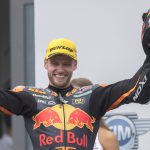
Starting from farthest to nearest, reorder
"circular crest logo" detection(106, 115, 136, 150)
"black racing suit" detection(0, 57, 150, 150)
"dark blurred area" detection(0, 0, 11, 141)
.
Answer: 1. "dark blurred area" detection(0, 0, 11, 141)
2. "circular crest logo" detection(106, 115, 136, 150)
3. "black racing suit" detection(0, 57, 150, 150)

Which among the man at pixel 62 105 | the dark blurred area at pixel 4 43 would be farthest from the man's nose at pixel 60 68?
the dark blurred area at pixel 4 43

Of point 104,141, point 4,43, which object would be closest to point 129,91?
point 104,141

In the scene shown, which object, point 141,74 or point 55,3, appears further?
point 55,3

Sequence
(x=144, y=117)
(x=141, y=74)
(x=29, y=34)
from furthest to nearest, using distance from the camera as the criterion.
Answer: (x=29, y=34) → (x=144, y=117) → (x=141, y=74)

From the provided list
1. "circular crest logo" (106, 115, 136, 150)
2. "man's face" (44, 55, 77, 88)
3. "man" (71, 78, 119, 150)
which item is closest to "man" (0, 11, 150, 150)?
"man's face" (44, 55, 77, 88)

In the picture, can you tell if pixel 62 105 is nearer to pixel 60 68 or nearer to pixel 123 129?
pixel 60 68

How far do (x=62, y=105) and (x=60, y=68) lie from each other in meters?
0.20

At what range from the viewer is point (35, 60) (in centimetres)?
523

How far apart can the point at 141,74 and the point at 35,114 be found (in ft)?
1.95

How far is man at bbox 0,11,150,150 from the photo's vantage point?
3.06m

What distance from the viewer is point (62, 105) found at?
3168 mm

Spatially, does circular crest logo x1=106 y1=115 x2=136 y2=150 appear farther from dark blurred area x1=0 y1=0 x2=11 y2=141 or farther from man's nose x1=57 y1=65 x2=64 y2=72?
dark blurred area x1=0 y1=0 x2=11 y2=141

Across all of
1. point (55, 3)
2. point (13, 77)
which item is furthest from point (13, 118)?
point (55, 3)

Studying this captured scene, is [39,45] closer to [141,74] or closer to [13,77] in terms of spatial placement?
[13,77]
